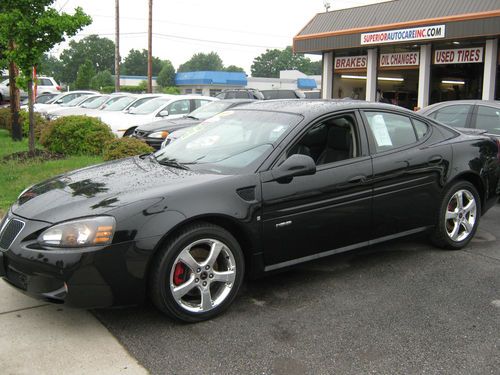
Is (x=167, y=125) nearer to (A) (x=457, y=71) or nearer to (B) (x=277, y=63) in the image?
(A) (x=457, y=71)

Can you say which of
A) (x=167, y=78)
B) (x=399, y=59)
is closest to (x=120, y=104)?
(x=399, y=59)

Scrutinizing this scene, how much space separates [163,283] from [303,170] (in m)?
1.36

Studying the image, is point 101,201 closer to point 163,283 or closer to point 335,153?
point 163,283

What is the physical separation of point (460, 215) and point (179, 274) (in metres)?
3.16

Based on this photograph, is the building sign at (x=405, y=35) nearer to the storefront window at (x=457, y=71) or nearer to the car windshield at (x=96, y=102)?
the storefront window at (x=457, y=71)

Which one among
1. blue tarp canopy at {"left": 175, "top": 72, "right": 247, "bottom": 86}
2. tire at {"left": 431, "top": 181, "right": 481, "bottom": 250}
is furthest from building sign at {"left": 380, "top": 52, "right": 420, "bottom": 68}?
blue tarp canopy at {"left": 175, "top": 72, "right": 247, "bottom": 86}

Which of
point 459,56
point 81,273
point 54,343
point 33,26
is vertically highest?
point 459,56

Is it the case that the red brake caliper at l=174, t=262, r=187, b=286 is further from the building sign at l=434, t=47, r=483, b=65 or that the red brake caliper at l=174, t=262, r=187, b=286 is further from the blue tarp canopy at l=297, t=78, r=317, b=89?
the blue tarp canopy at l=297, t=78, r=317, b=89

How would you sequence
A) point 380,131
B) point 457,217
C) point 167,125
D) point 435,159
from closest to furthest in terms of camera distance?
1. point 380,131
2. point 435,159
3. point 457,217
4. point 167,125

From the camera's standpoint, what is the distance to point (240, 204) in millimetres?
3986

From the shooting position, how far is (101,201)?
12.3ft

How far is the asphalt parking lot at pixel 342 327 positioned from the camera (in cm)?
332

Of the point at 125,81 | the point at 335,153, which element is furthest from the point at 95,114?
the point at 125,81

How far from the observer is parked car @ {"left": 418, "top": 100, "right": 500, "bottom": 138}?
25.7 feet
